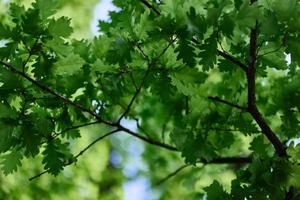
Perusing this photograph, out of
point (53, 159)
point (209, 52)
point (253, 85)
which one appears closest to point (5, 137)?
point (53, 159)

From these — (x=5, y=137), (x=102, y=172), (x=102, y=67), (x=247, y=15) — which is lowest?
(x=5, y=137)

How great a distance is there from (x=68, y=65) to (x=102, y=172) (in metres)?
3.18

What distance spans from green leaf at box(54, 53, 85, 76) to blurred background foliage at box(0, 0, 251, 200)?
0.49 m

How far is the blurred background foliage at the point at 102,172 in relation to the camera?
293cm

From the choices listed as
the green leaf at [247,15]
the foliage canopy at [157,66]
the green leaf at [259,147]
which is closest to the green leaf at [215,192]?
the foliage canopy at [157,66]

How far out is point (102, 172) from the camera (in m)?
4.60

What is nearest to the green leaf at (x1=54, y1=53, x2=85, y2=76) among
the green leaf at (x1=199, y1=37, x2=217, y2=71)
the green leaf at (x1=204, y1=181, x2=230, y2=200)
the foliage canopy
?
the foliage canopy

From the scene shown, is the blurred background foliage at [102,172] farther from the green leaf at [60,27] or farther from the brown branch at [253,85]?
the green leaf at [60,27]

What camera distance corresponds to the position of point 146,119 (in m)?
2.63

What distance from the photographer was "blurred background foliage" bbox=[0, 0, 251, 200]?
9.61ft

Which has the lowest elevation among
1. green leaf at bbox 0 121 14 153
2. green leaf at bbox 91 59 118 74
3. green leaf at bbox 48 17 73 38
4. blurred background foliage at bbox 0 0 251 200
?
green leaf at bbox 0 121 14 153

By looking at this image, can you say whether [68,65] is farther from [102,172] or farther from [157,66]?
[102,172]

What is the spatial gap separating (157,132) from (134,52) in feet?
4.28

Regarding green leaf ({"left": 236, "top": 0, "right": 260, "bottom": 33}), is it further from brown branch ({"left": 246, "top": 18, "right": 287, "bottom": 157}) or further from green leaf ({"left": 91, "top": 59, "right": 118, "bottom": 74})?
green leaf ({"left": 91, "top": 59, "right": 118, "bottom": 74})
